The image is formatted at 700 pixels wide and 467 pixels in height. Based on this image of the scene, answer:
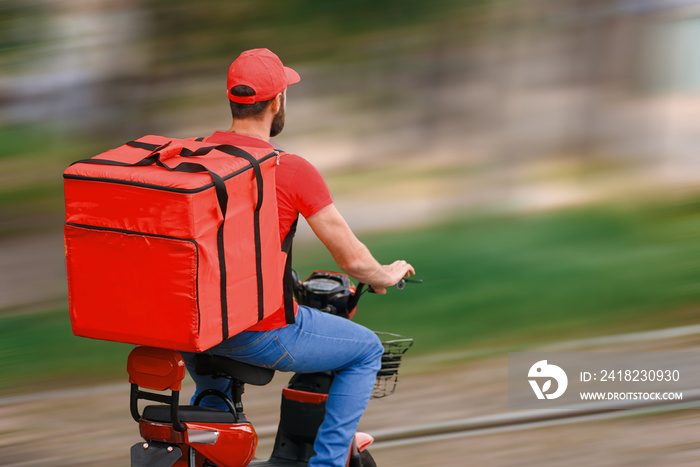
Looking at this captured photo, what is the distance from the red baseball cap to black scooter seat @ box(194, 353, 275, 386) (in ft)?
2.88

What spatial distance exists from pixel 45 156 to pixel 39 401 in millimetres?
2275

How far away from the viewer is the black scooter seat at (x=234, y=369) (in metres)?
3.03

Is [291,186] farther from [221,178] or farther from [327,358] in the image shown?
[327,358]

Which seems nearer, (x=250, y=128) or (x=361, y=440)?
(x=250, y=128)

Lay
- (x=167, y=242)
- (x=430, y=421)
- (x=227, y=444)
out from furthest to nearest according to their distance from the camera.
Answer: (x=430, y=421) → (x=227, y=444) → (x=167, y=242)

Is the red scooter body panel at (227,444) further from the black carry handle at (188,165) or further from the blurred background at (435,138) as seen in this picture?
the blurred background at (435,138)

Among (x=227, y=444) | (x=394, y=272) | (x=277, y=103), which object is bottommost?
(x=227, y=444)

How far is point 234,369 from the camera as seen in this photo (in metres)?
3.04

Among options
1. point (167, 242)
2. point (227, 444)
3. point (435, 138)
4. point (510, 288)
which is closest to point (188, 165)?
point (167, 242)

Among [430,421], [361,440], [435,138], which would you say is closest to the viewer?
[361,440]

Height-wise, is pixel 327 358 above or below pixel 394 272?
below

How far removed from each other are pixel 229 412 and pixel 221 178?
92 cm

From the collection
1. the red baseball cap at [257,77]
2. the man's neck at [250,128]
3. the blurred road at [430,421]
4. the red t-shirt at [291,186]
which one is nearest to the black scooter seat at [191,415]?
the red t-shirt at [291,186]

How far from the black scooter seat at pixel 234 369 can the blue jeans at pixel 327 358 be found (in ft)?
0.19
